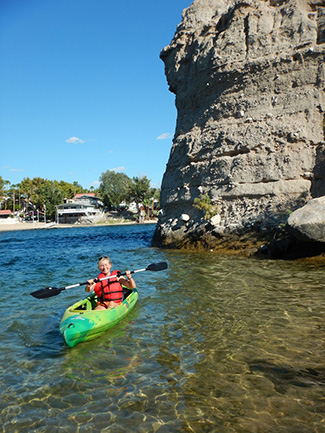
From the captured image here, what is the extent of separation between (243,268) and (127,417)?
10005mm

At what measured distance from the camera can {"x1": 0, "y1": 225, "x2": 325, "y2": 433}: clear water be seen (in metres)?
4.21

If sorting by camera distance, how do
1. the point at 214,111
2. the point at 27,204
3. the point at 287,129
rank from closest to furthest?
1. the point at 287,129
2. the point at 214,111
3. the point at 27,204

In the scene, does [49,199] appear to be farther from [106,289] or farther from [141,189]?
[106,289]

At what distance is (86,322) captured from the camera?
21.7ft

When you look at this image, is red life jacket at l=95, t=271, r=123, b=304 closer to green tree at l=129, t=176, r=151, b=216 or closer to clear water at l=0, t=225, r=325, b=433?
clear water at l=0, t=225, r=325, b=433

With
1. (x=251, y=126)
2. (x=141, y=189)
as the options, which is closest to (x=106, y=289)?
(x=251, y=126)

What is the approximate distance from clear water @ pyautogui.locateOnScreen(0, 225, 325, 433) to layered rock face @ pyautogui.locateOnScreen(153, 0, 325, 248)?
29.3 ft

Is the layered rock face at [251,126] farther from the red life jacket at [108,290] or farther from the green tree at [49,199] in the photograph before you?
the green tree at [49,199]

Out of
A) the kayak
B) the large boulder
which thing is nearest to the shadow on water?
the kayak

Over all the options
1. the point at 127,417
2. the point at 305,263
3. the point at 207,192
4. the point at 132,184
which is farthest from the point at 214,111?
the point at 132,184

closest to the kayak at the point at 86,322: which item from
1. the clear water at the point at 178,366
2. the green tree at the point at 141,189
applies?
the clear water at the point at 178,366

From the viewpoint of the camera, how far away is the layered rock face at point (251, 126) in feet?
59.4

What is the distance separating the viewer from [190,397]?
4637mm

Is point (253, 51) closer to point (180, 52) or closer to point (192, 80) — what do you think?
point (192, 80)
